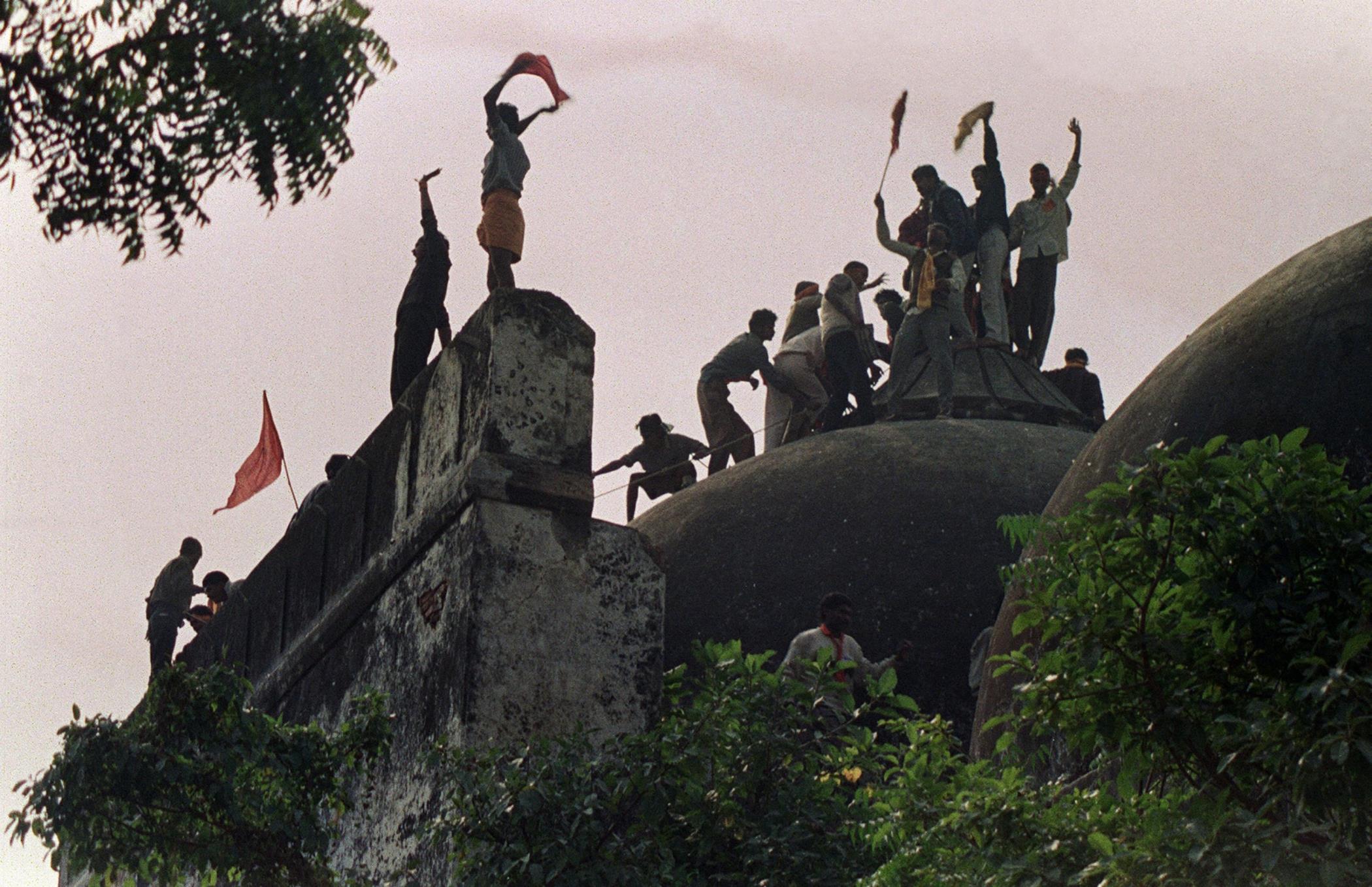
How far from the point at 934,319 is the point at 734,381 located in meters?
1.39

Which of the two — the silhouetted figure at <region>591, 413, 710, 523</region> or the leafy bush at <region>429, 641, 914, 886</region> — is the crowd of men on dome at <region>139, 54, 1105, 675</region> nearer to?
the silhouetted figure at <region>591, 413, 710, 523</region>

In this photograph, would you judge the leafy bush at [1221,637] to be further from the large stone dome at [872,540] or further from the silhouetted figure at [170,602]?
the silhouetted figure at [170,602]

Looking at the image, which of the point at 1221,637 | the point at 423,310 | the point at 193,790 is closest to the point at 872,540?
the point at 423,310

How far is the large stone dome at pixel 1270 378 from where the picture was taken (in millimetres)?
7855

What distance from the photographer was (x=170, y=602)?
46.5 feet

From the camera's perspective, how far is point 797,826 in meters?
7.43

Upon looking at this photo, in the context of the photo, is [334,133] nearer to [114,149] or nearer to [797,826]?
[114,149]

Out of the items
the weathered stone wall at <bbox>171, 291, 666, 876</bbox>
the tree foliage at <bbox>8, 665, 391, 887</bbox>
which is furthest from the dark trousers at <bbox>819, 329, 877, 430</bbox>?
the tree foliage at <bbox>8, 665, 391, 887</bbox>

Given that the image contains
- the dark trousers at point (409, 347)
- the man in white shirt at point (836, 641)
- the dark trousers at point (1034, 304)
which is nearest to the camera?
the man in white shirt at point (836, 641)

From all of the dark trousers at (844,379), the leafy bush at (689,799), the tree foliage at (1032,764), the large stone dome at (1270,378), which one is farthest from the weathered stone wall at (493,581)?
the dark trousers at (844,379)

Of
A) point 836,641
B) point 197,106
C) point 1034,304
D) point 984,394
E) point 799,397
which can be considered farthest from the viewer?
point 1034,304

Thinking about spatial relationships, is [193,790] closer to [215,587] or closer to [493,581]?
[493,581]

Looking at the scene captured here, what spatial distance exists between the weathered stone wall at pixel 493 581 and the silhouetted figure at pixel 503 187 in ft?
3.90

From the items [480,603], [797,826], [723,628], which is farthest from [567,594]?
[723,628]
